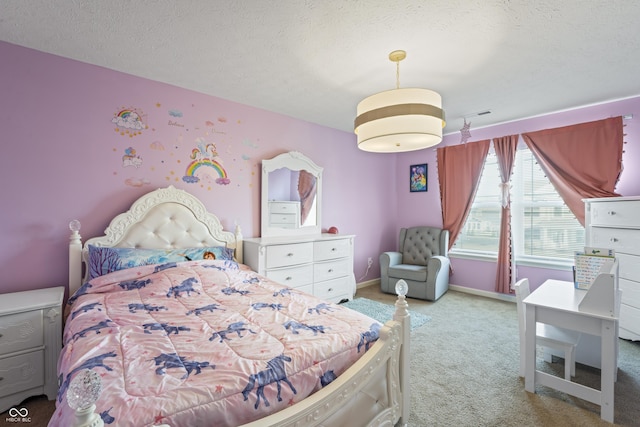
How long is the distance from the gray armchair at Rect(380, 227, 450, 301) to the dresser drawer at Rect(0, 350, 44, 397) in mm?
3647

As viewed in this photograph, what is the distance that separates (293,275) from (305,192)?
3.91 ft

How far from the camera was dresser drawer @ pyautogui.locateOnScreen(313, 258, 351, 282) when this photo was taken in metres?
3.46

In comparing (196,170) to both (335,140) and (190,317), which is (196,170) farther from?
(335,140)

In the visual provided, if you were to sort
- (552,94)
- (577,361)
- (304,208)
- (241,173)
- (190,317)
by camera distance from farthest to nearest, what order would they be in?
1. (304,208)
2. (241,173)
3. (552,94)
4. (577,361)
5. (190,317)

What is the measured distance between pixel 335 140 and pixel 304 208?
3.96ft

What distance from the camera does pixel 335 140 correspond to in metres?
4.35

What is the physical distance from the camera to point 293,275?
323cm

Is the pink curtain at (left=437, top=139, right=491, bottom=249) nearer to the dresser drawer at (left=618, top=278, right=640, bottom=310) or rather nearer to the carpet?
the carpet

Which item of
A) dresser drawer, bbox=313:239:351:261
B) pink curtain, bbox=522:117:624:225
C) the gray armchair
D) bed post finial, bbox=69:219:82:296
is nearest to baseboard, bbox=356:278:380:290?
the gray armchair

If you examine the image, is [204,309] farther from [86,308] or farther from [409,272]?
[409,272]

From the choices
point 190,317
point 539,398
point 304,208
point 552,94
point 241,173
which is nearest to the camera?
point 190,317

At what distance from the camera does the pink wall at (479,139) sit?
122 inches

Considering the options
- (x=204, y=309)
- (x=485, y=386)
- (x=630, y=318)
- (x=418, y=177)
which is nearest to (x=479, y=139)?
(x=418, y=177)

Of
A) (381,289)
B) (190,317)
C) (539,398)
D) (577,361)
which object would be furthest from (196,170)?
(577,361)
